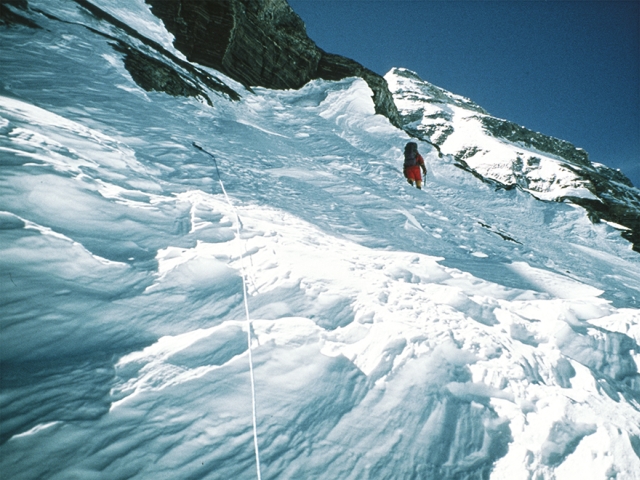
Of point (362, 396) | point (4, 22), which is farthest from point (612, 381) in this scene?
point (4, 22)

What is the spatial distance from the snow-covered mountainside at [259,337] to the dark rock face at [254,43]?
39.7 feet

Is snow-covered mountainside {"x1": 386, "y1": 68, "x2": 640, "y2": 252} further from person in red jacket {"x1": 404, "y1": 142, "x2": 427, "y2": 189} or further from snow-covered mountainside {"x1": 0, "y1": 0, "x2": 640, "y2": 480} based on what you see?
snow-covered mountainside {"x1": 0, "y1": 0, "x2": 640, "y2": 480}

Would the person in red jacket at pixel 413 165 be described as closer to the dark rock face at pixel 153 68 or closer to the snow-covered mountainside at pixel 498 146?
the dark rock face at pixel 153 68

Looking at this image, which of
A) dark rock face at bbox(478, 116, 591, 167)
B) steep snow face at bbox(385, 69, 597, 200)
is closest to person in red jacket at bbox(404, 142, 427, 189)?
steep snow face at bbox(385, 69, 597, 200)

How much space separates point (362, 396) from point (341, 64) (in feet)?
68.7

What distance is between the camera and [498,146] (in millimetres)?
46062

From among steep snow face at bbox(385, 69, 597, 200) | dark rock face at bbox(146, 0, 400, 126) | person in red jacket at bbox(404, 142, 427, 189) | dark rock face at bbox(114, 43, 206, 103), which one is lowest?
dark rock face at bbox(114, 43, 206, 103)

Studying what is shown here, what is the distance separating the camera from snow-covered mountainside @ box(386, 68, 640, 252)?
35059 mm

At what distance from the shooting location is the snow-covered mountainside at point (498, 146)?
115 ft

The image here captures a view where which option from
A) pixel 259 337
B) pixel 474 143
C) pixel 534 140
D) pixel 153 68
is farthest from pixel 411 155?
pixel 534 140

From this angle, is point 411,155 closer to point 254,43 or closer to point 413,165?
point 413,165

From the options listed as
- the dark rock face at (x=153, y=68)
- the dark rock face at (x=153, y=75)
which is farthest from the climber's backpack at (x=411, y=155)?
the dark rock face at (x=153, y=75)

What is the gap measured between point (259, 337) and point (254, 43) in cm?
1797

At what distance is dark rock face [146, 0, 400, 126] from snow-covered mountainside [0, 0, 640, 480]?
12.1m
